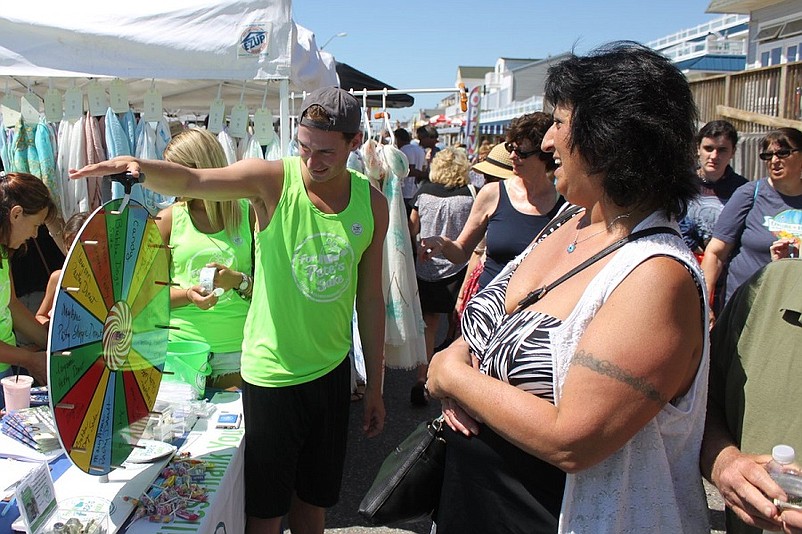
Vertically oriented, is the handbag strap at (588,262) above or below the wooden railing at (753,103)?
below

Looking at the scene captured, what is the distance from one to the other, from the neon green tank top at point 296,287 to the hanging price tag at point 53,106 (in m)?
2.27

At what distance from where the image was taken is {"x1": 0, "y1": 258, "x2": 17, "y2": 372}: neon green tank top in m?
2.52

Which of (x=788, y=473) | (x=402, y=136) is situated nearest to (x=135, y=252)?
(x=788, y=473)

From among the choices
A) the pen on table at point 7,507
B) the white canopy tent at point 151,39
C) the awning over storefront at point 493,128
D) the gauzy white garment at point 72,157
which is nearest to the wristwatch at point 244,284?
the pen on table at point 7,507

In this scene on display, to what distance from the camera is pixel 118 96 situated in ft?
11.9

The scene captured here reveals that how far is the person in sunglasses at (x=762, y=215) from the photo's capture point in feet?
11.4

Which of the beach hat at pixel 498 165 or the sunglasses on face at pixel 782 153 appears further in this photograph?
the beach hat at pixel 498 165

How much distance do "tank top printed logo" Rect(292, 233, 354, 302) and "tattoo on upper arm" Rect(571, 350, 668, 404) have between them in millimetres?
1162

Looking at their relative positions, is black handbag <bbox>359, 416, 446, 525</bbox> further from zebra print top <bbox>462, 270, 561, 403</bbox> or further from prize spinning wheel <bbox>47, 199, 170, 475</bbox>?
prize spinning wheel <bbox>47, 199, 170, 475</bbox>

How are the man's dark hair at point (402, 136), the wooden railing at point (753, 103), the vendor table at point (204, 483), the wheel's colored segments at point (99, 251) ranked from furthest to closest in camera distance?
1. the man's dark hair at point (402, 136)
2. the wooden railing at point (753, 103)
3. the vendor table at point (204, 483)
4. the wheel's colored segments at point (99, 251)

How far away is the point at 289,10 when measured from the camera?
3.26 m

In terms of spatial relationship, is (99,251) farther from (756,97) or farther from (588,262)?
(756,97)

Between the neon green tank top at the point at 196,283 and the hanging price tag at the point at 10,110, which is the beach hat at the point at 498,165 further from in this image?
the hanging price tag at the point at 10,110

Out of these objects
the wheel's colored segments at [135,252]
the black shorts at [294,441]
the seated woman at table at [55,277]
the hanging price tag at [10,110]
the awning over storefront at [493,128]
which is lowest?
the black shorts at [294,441]
